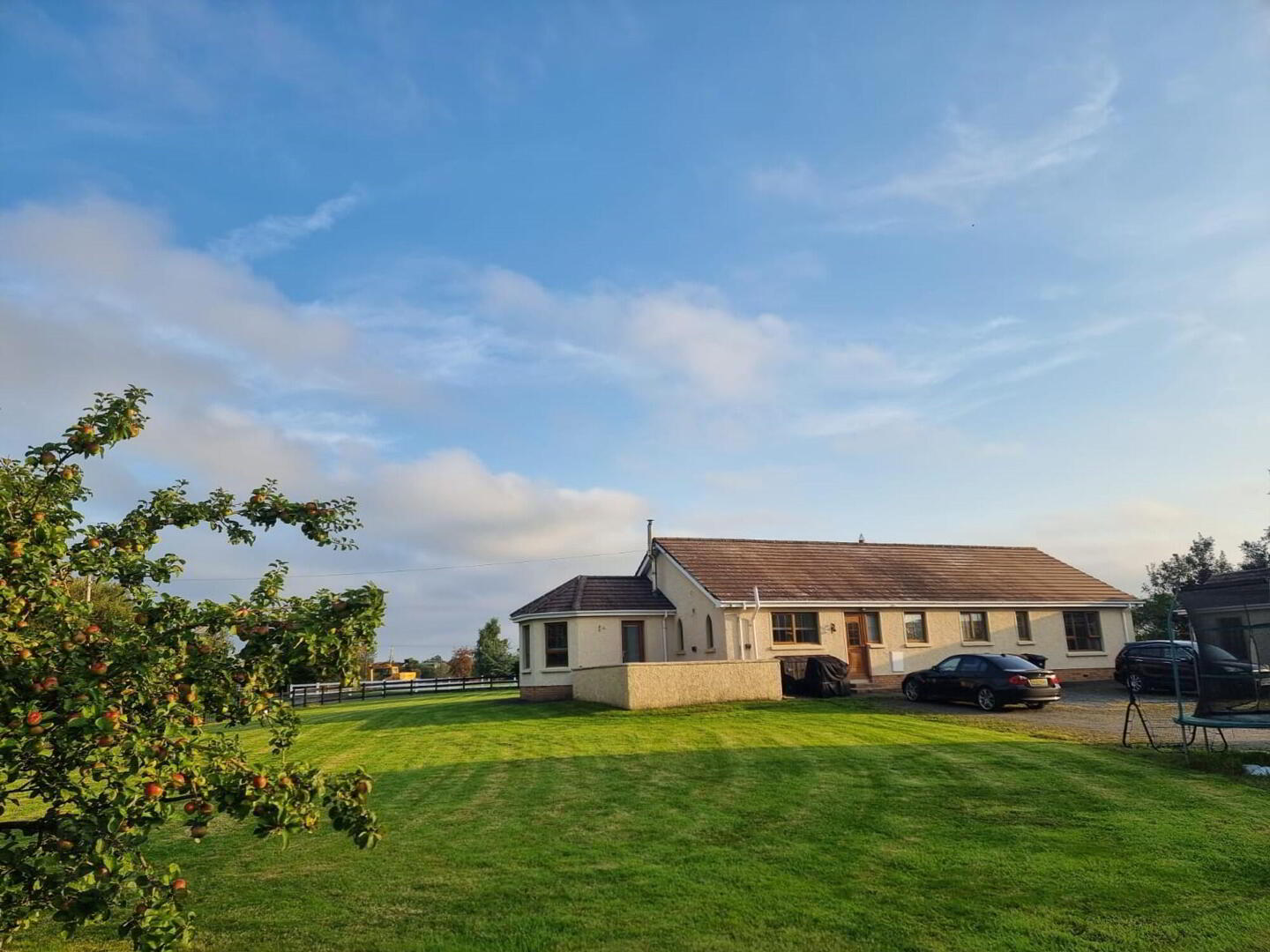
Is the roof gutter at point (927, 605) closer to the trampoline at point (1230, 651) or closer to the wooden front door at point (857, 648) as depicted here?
the wooden front door at point (857, 648)

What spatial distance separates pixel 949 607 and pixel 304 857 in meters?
27.5

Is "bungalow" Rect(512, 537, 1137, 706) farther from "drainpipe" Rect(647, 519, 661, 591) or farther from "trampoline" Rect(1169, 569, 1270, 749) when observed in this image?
"trampoline" Rect(1169, 569, 1270, 749)

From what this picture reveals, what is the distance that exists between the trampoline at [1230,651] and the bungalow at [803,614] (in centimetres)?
1570

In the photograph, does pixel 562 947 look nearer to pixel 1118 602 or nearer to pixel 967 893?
pixel 967 893

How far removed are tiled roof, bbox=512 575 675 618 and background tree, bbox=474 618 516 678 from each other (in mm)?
37841

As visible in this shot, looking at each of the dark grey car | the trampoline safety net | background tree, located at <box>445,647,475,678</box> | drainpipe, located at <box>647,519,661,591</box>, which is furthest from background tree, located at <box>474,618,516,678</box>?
the trampoline safety net

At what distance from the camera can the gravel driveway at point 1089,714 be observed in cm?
1695

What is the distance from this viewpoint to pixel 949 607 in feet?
106

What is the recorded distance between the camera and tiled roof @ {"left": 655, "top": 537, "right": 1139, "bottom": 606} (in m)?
30.8

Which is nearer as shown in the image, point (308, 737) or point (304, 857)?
point (304, 857)

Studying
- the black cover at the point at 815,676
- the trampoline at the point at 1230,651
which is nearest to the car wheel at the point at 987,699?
the black cover at the point at 815,676

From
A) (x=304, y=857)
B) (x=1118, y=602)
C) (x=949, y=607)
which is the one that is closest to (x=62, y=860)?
(x=304, y=857)

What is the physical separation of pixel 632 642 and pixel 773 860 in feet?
75.5

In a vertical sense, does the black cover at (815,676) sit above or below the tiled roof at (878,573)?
below
